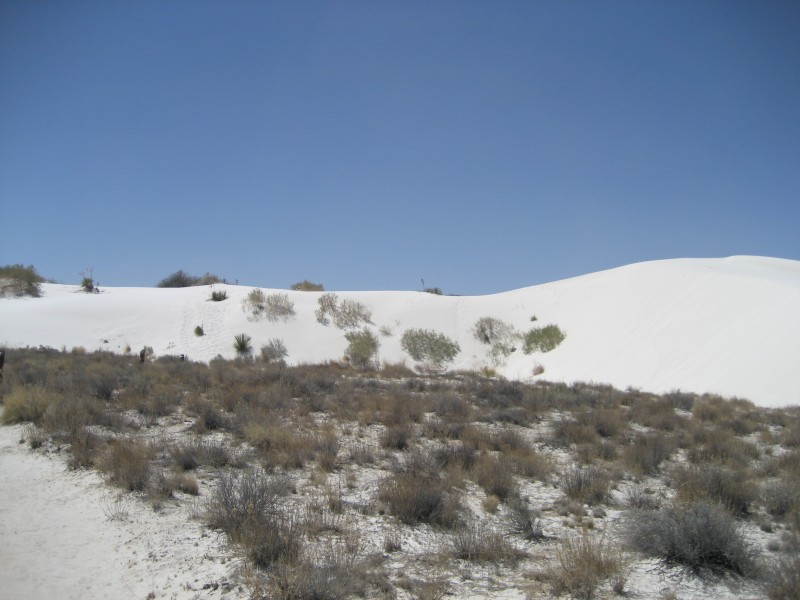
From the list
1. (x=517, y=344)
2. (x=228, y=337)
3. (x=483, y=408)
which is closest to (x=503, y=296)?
(x=517, y=344)

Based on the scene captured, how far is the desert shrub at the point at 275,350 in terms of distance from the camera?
29734 millimetres

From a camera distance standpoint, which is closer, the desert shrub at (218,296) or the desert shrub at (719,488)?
the desert shrub at (719,488)

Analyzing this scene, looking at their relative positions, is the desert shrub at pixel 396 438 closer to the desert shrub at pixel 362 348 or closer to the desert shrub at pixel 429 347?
the desert shrub at pixel 362 348

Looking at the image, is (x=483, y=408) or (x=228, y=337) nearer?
(x=483, y=408)

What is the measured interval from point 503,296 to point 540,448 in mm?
31446

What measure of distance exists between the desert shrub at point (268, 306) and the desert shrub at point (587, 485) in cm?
2807

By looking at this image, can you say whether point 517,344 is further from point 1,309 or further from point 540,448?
point 1,309

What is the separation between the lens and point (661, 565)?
5.29 m

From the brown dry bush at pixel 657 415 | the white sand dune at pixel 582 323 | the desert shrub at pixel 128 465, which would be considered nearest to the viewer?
the desert shrub at pixel 128 465

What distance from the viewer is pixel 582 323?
31.9 m

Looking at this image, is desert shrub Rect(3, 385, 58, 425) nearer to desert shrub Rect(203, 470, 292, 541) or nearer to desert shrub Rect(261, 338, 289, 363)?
desert shrub Rect(203, 470, 292, 541)

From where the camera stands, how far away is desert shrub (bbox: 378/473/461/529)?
6352 millimetres

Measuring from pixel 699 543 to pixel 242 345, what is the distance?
2719 cm

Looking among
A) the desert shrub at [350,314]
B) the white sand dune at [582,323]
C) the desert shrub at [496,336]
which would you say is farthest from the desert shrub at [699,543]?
the desert shrub at [350,314]
